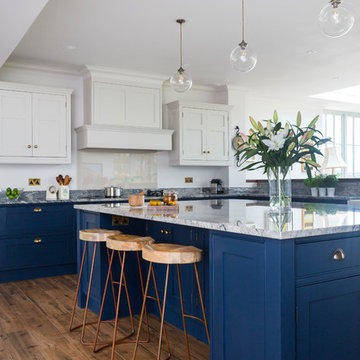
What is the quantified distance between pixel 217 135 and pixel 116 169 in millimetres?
1652

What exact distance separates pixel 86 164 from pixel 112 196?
2.00 feet

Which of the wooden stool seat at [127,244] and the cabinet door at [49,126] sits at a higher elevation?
the cabinet door at [49,126]

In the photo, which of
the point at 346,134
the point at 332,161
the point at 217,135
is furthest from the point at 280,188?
the point at 346,134

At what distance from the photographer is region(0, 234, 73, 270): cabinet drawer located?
15.5ft

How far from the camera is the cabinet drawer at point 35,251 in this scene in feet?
15.5

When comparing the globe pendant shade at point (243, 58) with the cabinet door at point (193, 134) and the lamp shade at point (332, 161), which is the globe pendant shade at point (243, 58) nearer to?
the cabinet door at point (193, 134)

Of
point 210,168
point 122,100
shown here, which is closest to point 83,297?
point 122,100

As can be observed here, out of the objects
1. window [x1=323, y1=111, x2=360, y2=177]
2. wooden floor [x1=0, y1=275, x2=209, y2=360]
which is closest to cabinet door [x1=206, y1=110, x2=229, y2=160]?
window [x1=323, y1=111, x2=360, y2=177]

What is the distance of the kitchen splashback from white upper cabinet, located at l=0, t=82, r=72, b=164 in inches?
19.3

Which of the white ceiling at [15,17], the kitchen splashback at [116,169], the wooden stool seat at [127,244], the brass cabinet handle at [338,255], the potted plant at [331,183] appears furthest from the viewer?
the kitchen splashback at [116,169]

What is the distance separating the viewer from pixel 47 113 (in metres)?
5.20

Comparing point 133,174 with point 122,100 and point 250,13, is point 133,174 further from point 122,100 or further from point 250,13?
point 250,13

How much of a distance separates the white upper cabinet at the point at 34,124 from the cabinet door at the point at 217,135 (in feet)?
7.04

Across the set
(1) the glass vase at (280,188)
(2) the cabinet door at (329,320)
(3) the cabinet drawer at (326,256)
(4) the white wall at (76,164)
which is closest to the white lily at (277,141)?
(1) the glass vase at (280,188)
